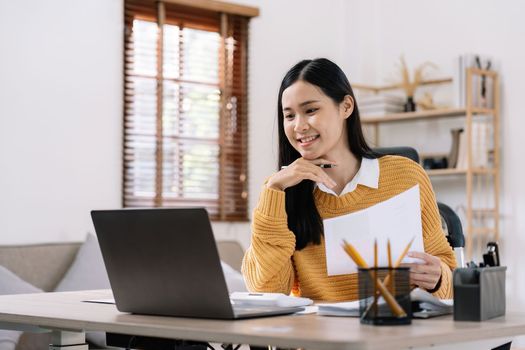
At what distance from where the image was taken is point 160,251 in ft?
5.19

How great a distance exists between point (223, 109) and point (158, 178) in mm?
552

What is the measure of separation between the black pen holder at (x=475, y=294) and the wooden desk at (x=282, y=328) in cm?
2

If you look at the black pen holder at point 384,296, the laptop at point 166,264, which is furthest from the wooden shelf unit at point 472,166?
the black pen holder at point 384,296

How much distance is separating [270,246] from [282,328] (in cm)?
65

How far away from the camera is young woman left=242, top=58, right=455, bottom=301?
1.97m

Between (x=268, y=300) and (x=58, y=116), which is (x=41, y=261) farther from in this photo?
(x=268, y=300)

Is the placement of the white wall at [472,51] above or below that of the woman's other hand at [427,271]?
above

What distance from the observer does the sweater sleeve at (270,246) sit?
6.40 ft

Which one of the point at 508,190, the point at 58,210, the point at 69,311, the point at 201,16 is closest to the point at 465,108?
the point at 508,190

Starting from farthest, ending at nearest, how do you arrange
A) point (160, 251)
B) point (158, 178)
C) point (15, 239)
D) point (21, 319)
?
point (158, 178) → point (15, 239) → point (21, 319) → point (160, 251)

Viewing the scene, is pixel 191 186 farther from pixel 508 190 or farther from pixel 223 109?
pixel 508 190

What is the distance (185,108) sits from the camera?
461 cm

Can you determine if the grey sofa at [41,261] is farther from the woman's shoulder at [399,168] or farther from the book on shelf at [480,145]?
the woman's shoulder at [399,168]

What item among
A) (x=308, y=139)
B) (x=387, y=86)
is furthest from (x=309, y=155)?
(x=387, y=86)
